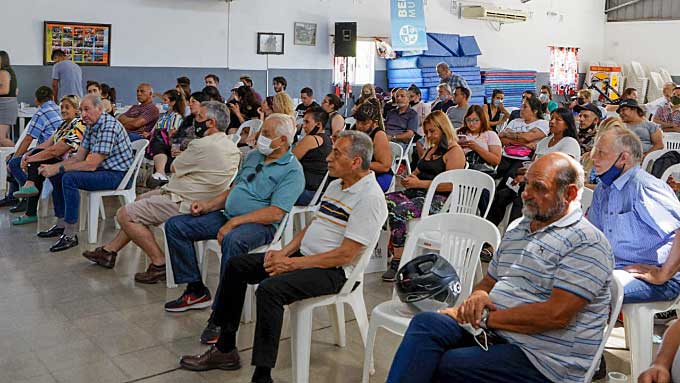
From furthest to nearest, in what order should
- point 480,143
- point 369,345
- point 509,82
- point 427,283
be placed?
point 509,82, point 480,143, point 369,345, point 427,283

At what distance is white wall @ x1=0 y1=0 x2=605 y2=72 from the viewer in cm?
976

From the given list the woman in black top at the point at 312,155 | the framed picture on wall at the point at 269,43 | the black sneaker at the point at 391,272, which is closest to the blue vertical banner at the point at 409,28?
the framed picture on wall at the point at 269,43

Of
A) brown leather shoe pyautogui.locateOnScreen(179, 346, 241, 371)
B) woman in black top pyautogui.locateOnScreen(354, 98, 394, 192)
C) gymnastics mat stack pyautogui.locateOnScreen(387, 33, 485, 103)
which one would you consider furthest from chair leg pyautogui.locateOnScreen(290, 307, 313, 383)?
gymnastics mat stack pyautogui.locateOnScreen(387, 33, 485, 103)

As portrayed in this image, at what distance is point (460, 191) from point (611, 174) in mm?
1549

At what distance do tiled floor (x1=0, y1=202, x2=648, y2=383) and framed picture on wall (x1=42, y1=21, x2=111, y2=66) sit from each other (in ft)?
18.5

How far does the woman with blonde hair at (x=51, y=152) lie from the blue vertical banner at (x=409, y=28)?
786 cm

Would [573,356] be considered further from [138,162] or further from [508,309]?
[138,162]

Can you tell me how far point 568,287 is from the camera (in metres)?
2.25

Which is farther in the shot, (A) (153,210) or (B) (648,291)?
(A) (153,210)

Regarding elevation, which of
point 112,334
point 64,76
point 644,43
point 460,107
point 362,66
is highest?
point 644,43

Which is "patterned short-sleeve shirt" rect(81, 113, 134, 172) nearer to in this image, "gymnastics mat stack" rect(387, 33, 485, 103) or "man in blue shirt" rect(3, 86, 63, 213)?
"man in blue shirt" rect(3, 86, 63, 213)

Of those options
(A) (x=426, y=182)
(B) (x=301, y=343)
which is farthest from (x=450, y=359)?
(A) (x=426, y=182)

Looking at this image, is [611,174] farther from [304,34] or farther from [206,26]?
[304,34]

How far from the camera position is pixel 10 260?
507cm
